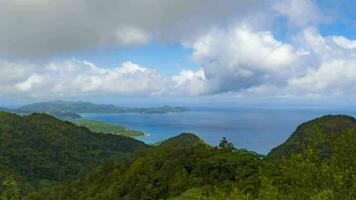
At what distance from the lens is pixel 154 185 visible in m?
89.4

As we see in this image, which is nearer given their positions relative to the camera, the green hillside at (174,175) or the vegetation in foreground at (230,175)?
the vegetation in foreground at (230,175)

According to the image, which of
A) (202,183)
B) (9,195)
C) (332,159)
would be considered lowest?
(202,183)

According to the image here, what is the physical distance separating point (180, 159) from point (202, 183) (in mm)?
16918

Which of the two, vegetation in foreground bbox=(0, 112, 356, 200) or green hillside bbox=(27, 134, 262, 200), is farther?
green hillside bbox=(27, 134, 262, 200)

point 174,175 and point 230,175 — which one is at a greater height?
point 230,175

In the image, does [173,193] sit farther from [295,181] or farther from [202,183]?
[295,181]

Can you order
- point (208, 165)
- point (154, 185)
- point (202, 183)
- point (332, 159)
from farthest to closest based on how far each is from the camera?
point (154, 185), point (208, 165), point (202, 183), point (332, 159)

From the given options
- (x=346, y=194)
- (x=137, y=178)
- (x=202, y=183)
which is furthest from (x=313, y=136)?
(x=137, y=178)

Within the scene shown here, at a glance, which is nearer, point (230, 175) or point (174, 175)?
point (230, 175)

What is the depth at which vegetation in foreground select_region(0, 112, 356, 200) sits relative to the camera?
72.7 ft

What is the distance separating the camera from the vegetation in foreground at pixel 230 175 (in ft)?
72.7

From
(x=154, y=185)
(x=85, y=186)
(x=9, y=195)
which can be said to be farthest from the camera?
(x=85, y=186)

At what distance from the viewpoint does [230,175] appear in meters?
76.3

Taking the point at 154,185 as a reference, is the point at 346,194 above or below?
above
